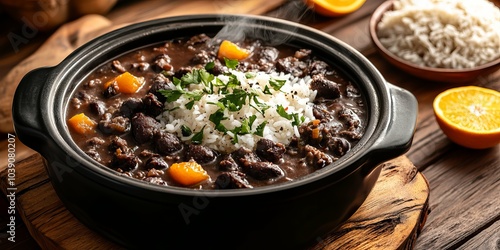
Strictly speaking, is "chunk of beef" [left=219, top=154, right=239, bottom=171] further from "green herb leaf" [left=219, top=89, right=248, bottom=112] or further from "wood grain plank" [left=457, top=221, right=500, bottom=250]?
"wood grain plank" [left=457, top=221, right=500, bottom=250]

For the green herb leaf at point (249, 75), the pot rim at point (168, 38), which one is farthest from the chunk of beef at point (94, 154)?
the green herb leaf at point (249, 75)

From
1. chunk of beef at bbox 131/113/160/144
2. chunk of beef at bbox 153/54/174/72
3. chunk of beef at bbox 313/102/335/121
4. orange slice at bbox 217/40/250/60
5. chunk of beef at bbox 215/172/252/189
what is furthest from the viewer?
orange slice at bbox 217/40/250/60

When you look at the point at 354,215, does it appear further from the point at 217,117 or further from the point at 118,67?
the point at 118,67

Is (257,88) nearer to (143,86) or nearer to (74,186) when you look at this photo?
(143,86)

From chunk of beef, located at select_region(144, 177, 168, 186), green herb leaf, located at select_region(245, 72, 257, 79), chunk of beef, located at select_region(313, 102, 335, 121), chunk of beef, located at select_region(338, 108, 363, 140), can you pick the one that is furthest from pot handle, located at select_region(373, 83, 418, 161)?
chunk of beef, located at select_region(144, 177, 168, 186)

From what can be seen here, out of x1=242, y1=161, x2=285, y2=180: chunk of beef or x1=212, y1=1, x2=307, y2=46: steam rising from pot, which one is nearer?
x1=242, y1=161, x2=285, y2=180: chunk of beef

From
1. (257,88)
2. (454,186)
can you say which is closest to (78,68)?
(257,88)

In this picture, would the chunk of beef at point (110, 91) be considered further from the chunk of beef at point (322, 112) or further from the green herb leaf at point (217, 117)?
the chunk of beef at point (322, 112)

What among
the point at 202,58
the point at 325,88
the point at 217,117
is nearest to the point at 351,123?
the point at 325,88
